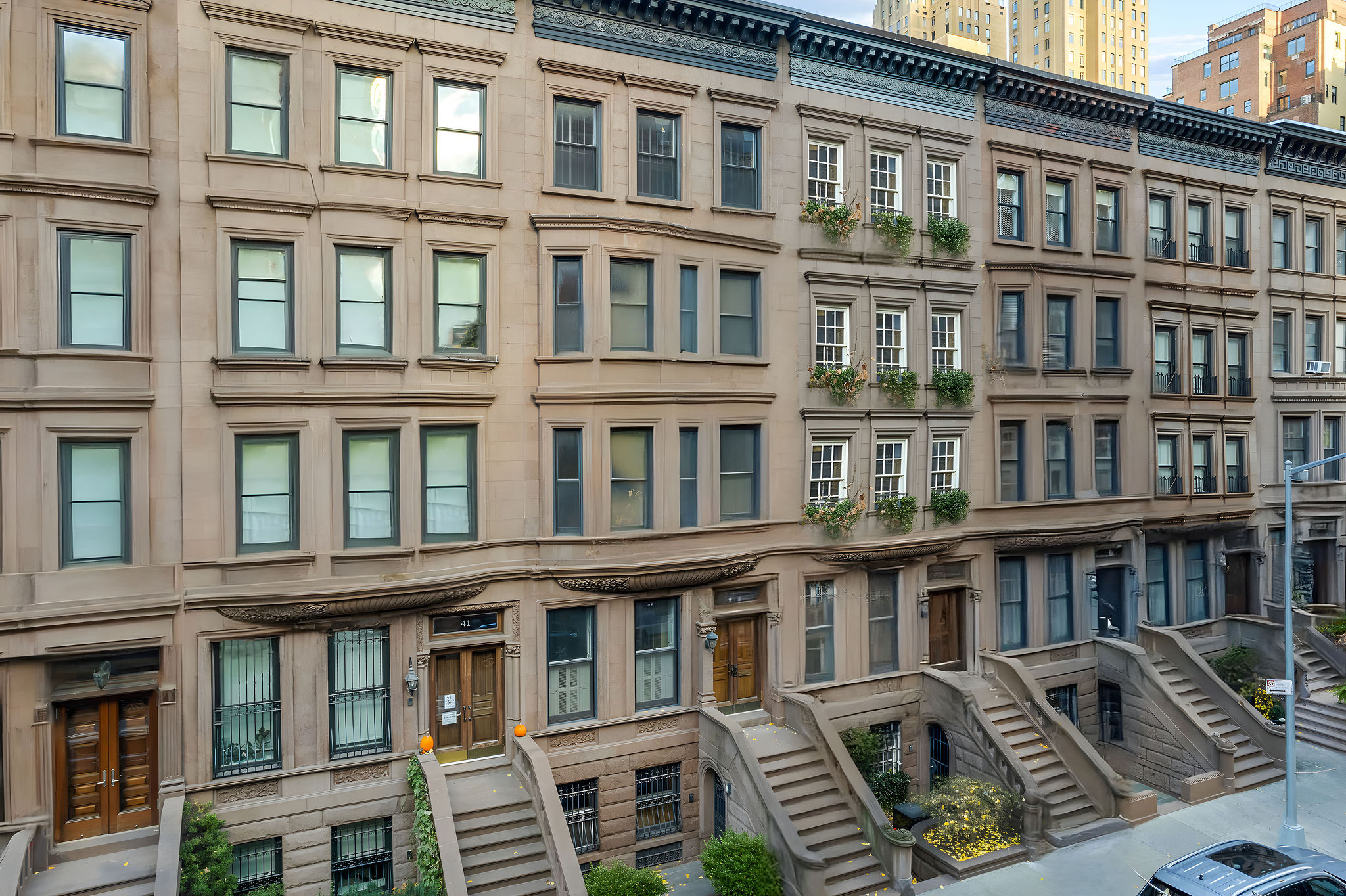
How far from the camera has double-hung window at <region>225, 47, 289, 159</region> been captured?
15.0m

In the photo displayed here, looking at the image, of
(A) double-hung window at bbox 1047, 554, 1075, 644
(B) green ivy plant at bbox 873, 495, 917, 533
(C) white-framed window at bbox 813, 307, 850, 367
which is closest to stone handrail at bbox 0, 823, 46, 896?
(C) white-framed window at bbox 813, 307, 850, 367

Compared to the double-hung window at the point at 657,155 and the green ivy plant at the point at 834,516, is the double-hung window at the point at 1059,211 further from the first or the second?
the double-hung window at the point at 657,155

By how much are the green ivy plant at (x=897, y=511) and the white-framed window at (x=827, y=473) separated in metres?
1.05

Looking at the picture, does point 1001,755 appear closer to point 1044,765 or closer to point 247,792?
point 1044,765

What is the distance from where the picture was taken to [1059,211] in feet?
78.3

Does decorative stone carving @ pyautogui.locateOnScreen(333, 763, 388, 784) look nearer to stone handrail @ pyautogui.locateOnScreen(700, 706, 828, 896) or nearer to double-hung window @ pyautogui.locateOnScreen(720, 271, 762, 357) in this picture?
stone handrail @ pyautogui.locateOnScreen(700, 706, 828, 896)

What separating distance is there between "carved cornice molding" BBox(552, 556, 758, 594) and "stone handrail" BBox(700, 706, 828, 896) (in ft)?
9.54

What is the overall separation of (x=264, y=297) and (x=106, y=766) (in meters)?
8.72

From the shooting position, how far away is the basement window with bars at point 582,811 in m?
17.0

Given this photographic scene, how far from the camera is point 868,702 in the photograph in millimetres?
20047

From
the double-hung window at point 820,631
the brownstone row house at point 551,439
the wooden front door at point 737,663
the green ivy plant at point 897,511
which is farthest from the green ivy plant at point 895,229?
the wooden front door at point 737,663

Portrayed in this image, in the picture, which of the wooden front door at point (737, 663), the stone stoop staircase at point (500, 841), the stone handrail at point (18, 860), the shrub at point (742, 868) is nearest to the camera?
the stone handrail at point (18, 860)

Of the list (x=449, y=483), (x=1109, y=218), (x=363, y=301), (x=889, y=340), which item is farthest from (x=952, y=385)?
(x=363, y=301)

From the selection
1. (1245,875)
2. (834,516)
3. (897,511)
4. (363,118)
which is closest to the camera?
(1245,875)
